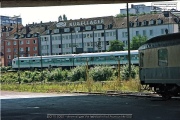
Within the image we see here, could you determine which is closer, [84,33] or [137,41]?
[137,41]

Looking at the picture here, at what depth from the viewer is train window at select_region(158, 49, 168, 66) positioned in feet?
59.9

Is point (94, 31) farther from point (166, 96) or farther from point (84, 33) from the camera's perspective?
point (166, 96)

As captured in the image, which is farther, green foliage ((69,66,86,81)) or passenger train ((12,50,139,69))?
passenger train ((12,50,139,69))

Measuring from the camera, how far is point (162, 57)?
18.7 metres

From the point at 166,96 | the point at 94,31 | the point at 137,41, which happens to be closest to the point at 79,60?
the point at 137,41

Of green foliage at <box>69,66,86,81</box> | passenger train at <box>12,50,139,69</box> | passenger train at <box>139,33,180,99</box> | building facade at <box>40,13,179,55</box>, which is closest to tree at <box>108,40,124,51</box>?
building facade at <box>40,13,179,55</box>

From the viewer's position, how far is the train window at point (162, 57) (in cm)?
1826

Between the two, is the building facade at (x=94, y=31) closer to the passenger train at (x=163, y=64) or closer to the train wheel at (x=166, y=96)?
the passenger train at (x=163, y=64)

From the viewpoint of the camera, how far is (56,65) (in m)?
68.8

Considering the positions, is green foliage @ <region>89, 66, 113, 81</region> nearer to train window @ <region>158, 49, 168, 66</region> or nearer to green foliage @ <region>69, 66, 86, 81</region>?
green foliage @ <region>69, 66, 86, 81</region>

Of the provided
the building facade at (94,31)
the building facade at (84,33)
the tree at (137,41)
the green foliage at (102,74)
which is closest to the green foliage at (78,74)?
the green foliage at (102,74)

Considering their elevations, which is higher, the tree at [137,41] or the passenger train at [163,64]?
the tree at [137,41]

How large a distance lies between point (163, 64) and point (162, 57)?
1.38 ft

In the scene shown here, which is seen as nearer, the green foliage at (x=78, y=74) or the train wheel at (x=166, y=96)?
the train wheel at (x=166, y=96)
